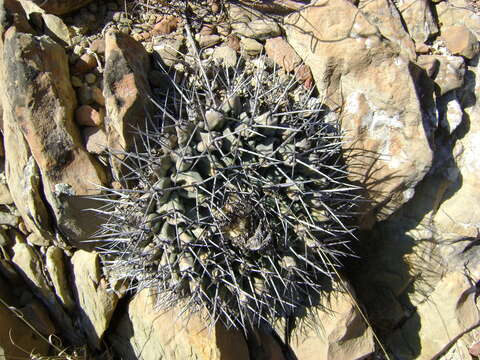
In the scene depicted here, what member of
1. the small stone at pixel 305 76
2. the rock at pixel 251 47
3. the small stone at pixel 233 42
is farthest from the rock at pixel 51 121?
the small stone at pixel 305 76

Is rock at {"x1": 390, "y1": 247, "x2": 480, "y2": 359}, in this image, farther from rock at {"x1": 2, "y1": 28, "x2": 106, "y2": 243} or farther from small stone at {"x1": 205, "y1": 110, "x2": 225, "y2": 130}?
rock at {"x1": 2, "y1": 28, "x2": 106, "y2": 243}

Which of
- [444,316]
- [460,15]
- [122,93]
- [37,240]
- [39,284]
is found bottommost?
[39,284]

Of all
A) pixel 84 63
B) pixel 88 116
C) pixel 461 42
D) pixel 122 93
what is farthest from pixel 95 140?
pixel 461 42

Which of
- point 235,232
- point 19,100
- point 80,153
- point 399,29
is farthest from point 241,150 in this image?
point 399,29

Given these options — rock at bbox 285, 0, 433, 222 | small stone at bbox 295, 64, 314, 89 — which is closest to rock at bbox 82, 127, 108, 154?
small stone at bbox 295, 64, 314, 89

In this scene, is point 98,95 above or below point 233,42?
below

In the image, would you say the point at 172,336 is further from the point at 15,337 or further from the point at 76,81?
the point at 76,81
